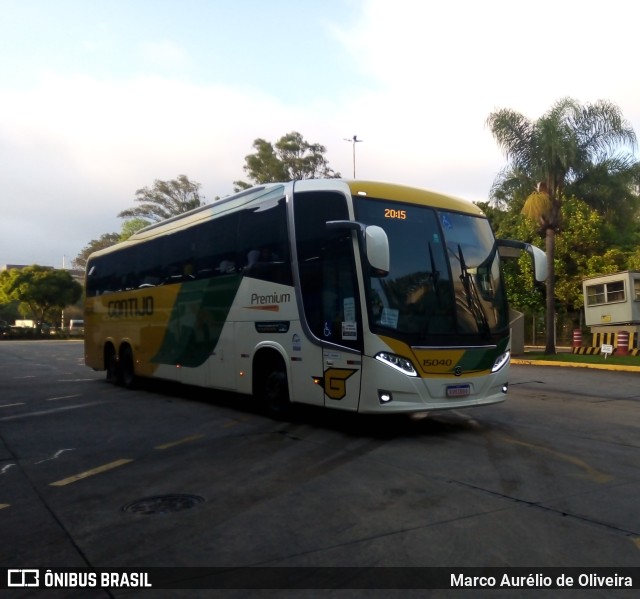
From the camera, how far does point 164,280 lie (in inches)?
566

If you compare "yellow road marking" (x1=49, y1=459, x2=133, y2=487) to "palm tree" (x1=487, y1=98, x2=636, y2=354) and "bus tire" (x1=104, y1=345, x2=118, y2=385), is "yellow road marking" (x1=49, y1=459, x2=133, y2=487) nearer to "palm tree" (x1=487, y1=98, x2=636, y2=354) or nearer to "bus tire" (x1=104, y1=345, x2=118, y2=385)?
"bus tire" (x1=104, y1=345, x2=118, y2=385)

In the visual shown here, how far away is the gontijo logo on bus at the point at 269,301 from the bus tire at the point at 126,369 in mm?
6180

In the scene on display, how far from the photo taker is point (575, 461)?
768cm

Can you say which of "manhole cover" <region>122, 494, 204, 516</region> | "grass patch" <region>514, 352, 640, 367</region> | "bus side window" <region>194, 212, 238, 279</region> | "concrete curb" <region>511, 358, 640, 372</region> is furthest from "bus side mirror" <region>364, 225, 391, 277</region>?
"grass patch" <region>514, 352, 640, 367</region>

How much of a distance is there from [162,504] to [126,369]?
1076cm

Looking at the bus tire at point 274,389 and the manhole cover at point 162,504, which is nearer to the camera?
the manhole cover at point 162,504

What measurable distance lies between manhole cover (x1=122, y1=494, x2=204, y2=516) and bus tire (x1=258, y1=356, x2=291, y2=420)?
13.4ft

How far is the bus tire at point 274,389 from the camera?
10570 millimetres

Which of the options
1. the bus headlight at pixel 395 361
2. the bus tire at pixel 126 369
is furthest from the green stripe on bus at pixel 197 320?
the bus headlight at pixel 395 361

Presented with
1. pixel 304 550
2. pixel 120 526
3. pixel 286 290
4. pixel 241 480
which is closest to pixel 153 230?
pixel 286 290

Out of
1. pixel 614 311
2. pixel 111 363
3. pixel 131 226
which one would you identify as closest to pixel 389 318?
pixel 111 363

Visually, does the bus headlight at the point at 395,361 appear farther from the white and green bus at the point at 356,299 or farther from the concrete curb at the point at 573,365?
the concrete curb at the point at 573,365

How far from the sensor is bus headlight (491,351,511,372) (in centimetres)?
966

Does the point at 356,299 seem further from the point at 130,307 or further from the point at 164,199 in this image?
the point at 164,199
